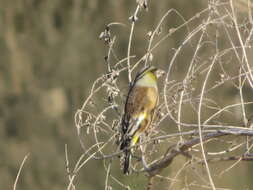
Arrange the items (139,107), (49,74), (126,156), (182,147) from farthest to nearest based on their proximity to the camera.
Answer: (49,74) → (139,107) → (126,156) → (182,147)

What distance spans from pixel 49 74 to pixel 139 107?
19.3 ft

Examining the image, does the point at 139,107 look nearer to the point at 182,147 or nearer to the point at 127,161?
the point at 127,161

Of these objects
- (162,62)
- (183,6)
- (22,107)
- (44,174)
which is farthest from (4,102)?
(162,62)

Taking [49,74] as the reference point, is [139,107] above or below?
below

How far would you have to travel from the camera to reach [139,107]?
4.16 meters

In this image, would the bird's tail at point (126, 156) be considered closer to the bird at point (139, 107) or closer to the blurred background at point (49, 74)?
the bird at point (139, 107)

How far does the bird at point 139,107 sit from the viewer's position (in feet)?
12.5

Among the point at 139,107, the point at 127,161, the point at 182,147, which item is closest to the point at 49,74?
the point at 139,107

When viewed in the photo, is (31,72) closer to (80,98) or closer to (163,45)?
(80,98)

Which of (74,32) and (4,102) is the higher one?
(74,32)

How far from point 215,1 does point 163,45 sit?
13.4ft

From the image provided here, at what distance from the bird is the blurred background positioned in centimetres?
408

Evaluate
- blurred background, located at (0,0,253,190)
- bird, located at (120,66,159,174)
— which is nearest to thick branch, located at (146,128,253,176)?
bird, located at (120,66,159,174)

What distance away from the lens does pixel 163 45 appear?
24.9 feet
